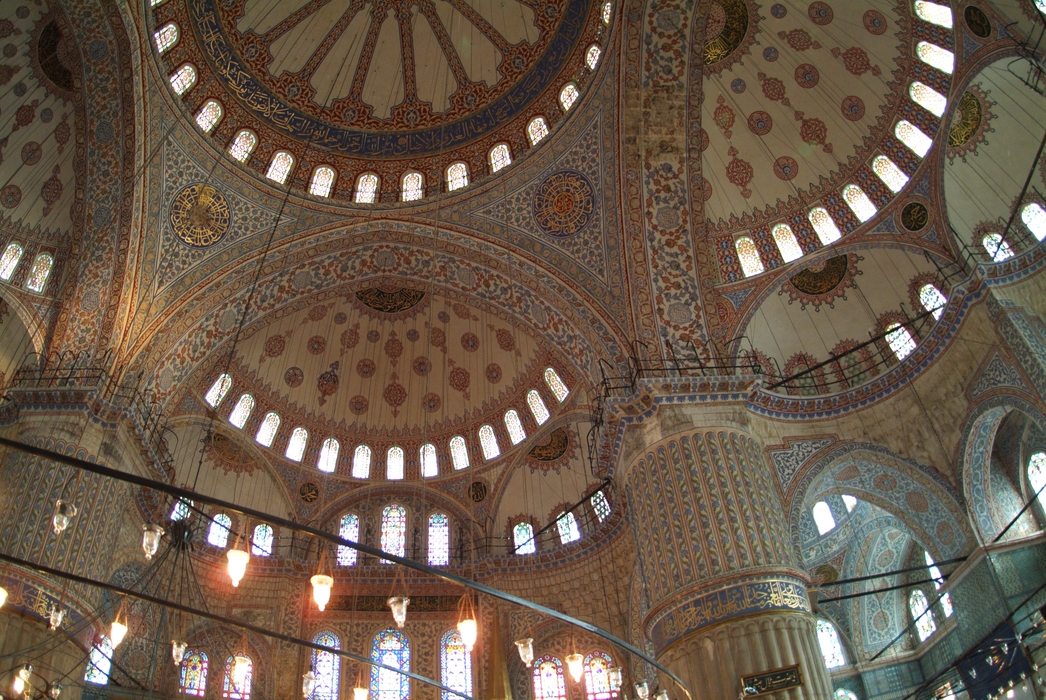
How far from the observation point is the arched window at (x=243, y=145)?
43.8 feet

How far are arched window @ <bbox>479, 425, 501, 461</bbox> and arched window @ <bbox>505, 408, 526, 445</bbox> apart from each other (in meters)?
0.35

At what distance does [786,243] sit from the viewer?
42.2 feet

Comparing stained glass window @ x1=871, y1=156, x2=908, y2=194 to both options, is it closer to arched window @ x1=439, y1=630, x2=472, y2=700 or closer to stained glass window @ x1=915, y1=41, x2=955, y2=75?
stained glass window @ x1=915, y1=41, x2=955, y2=75

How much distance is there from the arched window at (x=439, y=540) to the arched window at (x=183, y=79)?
884 centimetres

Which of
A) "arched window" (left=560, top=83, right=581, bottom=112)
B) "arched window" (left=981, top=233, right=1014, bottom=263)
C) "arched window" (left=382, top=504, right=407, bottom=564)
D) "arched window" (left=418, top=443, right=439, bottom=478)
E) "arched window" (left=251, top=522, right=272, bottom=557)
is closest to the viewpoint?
"arched window" (left=981, top=233, right=1014, bottom=263)

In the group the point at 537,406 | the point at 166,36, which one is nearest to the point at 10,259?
the point at 166,36

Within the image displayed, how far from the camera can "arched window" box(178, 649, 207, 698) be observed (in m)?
13.1

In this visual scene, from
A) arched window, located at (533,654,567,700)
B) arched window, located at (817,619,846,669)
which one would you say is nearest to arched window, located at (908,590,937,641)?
arched window, located at (817,619,846,669)

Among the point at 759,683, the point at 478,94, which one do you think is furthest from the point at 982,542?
the point at 478,94

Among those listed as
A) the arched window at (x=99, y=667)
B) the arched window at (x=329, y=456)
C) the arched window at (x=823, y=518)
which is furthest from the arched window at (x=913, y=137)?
the arched window at (x=99, y=667)

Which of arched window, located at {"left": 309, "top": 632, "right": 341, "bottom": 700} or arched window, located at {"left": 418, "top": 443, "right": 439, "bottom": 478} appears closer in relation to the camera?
arched window, located at {"left": 309, "top": 632, "right": 341, "bottom": 700}

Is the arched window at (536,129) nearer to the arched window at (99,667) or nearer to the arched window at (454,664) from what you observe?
the arched window at (454,664)

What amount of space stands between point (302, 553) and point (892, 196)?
→ 11840mm

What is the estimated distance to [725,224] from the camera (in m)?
13.2
